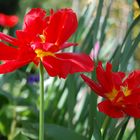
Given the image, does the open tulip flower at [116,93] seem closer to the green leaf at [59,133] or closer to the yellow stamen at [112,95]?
the yellow stamen at [112,95]

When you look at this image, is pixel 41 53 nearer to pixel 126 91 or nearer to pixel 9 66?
pixel 9 66

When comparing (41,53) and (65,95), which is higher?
(41,53)

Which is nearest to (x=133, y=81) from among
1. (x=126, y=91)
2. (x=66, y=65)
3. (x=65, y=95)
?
(x=126, y=91)

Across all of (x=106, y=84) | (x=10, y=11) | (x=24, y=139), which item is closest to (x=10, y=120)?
(x=24, y=139)

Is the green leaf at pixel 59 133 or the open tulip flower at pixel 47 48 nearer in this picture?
the open tulip flower at pixel 47 48

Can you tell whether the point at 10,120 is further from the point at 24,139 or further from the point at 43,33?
the point at 43,33

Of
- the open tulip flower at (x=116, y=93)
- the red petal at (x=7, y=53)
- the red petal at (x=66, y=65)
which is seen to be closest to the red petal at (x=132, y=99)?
the open tulip flower at (x=116, y=93)

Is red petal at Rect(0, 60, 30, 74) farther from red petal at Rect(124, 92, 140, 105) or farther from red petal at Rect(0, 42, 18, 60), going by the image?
red petal at Rect(124, 92, 140, 105)
